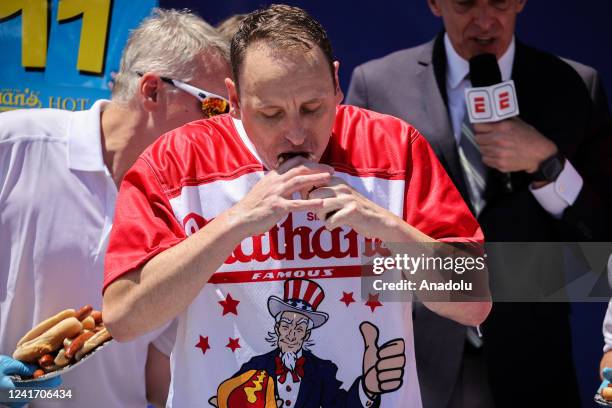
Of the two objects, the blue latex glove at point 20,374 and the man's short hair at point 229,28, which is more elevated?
the man's short hair at point 229,28

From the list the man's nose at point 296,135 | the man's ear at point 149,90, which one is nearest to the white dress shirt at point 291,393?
the man's nose at point 296,135

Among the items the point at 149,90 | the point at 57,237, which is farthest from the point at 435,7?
the point at 57,237

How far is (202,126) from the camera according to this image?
217 cm

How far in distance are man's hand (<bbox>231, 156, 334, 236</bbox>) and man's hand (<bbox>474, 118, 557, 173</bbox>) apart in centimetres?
A: 130

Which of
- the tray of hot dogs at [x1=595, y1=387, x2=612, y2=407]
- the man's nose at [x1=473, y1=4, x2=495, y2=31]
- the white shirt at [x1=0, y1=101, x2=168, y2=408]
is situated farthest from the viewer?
the man's nose at [x1=473, y1=4, x2=495, y2=31]

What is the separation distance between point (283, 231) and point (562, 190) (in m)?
1.47

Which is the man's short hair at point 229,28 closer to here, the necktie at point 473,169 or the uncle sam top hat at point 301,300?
the necktie at point 473,169

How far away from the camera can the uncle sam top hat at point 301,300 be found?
6.68 ft

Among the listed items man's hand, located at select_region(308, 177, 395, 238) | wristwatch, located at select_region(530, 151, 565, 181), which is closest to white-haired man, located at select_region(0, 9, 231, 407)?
man's hand, located at select_region(308, 177, 395, 238)

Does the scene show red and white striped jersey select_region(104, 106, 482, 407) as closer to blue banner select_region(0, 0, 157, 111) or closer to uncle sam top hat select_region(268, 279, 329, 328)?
uncle sam top hat select_region(268, 279, 329, 328)

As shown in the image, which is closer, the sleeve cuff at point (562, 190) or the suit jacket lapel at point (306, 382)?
the suit jacket lapel at point (306, 382)

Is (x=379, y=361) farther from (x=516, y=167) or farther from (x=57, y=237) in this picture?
(x=516, y=167)

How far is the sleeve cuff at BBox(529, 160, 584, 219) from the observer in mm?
3217

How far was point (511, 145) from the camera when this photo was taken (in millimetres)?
3135
